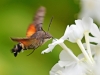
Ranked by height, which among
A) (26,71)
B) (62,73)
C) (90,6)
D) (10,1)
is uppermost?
(90,6)

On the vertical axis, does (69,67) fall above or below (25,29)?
above

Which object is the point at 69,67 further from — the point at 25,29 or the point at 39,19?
the point at 25,29

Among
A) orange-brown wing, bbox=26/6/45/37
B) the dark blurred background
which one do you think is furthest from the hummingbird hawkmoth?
the dark blurred background

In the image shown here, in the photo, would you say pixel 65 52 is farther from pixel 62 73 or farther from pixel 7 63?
pixel 7 63

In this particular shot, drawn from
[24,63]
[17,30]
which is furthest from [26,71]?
[17,30]

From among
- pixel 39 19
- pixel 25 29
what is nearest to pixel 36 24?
pixel 39 19

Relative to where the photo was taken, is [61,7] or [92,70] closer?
[92,70]

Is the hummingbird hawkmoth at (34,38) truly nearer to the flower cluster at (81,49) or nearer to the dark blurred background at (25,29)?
the flower cluster at (81,49)
